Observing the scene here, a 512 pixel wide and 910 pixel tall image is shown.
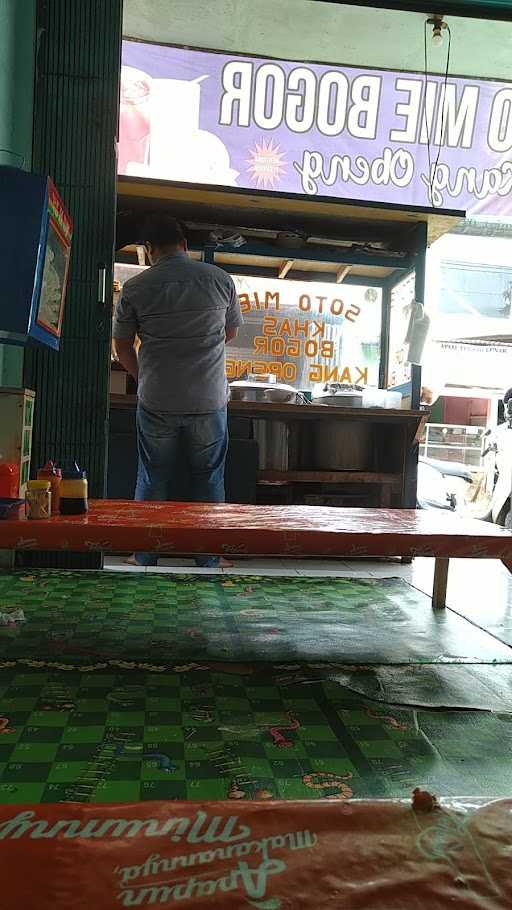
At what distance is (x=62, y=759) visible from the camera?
4.59ft

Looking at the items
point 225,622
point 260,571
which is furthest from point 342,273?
point 225,622

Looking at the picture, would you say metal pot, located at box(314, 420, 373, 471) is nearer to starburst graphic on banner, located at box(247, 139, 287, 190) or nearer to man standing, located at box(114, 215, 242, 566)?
man standing, located at box(114, 215, 242, 566)

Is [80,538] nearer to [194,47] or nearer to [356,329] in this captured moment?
[356,329]

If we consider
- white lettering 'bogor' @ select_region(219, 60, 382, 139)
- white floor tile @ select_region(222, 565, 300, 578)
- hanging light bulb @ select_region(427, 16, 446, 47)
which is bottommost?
white floor tile @ select_region(222, 565, 300, 578)

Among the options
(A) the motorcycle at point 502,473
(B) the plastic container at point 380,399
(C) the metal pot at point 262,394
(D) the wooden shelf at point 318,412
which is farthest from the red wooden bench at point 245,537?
(A) the motorcycle at point 502,473

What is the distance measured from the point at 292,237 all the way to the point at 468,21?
214 centimetres

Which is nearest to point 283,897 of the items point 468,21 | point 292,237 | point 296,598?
point 296,598

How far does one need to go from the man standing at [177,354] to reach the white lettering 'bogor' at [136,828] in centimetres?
253

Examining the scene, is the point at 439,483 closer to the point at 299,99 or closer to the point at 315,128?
the point at 315,128

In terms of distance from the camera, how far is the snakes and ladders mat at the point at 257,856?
779 millimetres

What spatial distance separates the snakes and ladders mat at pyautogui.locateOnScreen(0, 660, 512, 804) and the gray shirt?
160 centimetres

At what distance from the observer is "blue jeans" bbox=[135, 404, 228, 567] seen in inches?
133

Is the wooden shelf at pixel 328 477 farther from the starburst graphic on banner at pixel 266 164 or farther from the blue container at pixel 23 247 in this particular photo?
the starburst graphic on banner at pixel 266 164

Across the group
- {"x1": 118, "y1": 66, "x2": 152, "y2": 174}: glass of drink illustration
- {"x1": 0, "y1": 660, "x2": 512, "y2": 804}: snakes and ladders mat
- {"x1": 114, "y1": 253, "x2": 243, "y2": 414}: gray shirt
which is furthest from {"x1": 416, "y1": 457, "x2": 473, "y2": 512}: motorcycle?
{"x1": 0, "y1": 660, "x2": 512, "y2": 804}: snakes and ladders mat
